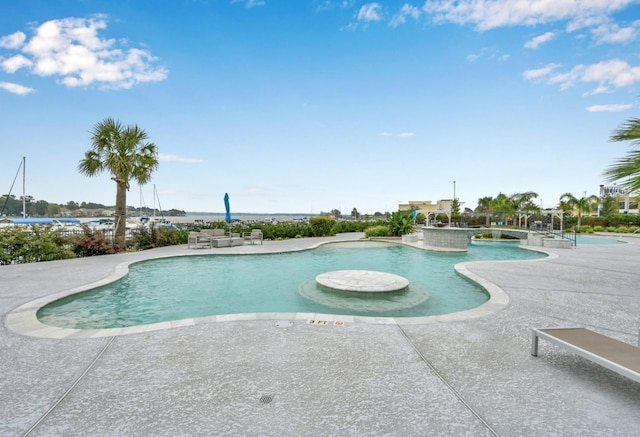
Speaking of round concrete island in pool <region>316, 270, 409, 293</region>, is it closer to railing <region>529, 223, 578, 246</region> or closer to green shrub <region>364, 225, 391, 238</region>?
green shrub <region>364, 225, 391, 238</region>

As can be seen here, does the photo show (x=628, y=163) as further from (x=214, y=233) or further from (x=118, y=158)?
(x=118, y=158)

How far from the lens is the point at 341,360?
3.50m

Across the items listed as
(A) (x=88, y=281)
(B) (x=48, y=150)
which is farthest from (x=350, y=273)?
(B) (x=48, y=150)

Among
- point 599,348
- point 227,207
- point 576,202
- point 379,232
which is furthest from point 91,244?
point 576,202

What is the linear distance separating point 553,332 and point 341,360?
2.32 m

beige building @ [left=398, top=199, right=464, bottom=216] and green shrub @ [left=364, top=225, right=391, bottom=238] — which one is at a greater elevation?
beige building @ [left=398, top=199, right=464, bottom=216]

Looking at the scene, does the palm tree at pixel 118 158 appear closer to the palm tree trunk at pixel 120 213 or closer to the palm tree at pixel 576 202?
the palm tree trunk at pixel 120 213

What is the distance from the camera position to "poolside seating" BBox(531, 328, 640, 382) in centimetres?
263

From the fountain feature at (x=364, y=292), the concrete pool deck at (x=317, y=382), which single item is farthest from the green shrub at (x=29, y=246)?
the fountain feature at (x=364, y=292)

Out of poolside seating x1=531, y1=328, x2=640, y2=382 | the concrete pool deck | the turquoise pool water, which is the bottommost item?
the turquoise pool water

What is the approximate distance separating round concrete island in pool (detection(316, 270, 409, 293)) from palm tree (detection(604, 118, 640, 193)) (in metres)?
4.28

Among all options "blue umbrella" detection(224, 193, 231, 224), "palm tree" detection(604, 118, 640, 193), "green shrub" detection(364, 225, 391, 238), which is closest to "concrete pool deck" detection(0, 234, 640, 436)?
"palm tree" detection(604, 118, 640, 193)

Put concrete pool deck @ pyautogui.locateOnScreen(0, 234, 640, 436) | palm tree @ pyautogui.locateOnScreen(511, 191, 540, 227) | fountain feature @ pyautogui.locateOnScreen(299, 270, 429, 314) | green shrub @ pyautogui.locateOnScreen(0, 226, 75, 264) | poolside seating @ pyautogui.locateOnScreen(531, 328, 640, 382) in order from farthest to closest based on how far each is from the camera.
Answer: palm tree @ pyautogui.locateOnScreen(511, 191, 540, 227), green shrub @ pyautogui.locateOnScreen(0, 226, 75, 264), fountain feature @ pyautogui.locateOnScreen(299, 270, 429, 314), poolside seating @ pyautogui.locateOnScreen(531, 328, 640, 382), concrete pool deck @ pyautogui.locateOnScreen(0, 234, 640, 436)

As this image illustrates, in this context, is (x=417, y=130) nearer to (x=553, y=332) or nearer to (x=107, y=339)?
(x=553, y=332)
